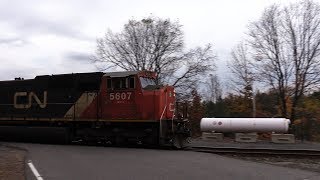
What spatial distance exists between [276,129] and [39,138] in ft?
40.8

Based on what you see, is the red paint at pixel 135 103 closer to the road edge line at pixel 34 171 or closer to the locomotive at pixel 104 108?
the locomotive at pixel 104 108

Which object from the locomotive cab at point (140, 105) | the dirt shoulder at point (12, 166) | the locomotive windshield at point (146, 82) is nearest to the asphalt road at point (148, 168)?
the dirt shoulder at point (12, 166)

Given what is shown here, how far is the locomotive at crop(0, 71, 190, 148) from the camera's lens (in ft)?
68.3

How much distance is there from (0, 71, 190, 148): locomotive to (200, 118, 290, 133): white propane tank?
205 inches

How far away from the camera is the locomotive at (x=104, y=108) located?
68.3 ft

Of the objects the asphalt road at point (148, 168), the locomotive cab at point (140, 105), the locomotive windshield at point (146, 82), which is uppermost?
the locomotive windshield at point (146, 82)

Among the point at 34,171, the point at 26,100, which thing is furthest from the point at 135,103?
the point at 34,171

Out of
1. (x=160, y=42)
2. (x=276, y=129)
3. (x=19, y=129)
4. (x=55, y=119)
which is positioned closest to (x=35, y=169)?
(x=55, y=119)

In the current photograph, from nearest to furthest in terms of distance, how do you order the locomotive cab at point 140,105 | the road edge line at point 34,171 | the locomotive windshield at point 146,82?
the road edge line at point 34,171 < the locomotive cab at point 140,105 < the locomotive windshield at point 146,82

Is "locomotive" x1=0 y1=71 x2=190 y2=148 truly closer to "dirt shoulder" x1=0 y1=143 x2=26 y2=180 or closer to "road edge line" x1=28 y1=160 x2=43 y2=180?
"dirt shoulder" x1=0 y1=143 x2=26 y2=180

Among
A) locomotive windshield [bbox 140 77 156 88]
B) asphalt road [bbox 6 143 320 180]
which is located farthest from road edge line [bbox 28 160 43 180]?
locomotive windshield [bbox 140 77 156 88]

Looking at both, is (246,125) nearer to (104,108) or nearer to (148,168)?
(104,108)

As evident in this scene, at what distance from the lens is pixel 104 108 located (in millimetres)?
21797

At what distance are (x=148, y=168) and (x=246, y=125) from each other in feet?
43.7
